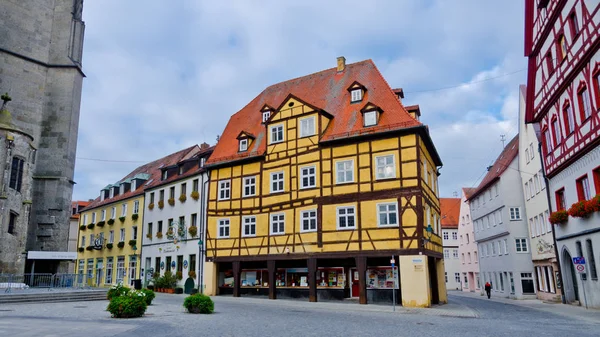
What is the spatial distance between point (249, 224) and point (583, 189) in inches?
746

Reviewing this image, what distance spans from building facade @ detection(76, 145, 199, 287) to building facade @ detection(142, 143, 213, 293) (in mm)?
1267

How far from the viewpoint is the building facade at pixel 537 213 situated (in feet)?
115

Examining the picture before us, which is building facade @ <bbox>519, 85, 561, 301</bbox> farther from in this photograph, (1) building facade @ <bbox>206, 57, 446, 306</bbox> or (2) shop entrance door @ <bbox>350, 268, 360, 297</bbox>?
(2) shop entrance door @ <bbox>350, 268, 360, 297</bbox>

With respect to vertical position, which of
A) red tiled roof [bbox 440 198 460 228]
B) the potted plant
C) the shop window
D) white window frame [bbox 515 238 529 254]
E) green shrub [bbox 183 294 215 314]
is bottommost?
green shrub [bbox 183 294 215 314]

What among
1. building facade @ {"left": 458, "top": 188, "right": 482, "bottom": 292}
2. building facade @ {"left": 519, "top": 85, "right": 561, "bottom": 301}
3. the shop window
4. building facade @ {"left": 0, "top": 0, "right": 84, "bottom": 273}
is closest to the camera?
the shop window

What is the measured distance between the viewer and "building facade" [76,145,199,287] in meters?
42.3

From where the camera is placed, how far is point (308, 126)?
29031 mm

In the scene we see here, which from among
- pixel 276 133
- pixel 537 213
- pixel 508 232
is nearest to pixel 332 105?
pixel 276 133

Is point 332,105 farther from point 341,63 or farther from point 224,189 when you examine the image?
point 224,189

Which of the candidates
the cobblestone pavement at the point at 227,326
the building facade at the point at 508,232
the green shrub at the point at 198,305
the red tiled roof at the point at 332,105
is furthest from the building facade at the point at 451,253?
the green shrub at the point at 198,305

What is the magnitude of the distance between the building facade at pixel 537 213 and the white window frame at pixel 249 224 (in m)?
21.5

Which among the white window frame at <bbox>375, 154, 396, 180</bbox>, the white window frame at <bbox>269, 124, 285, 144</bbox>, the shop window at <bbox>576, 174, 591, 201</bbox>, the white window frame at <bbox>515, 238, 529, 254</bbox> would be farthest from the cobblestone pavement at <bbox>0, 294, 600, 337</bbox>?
the white window frame at <bbox>515, 238, 529, 254</bbox>

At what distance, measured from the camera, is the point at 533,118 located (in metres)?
28.5

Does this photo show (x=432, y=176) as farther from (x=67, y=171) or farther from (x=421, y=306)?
(x=67, y=171)
